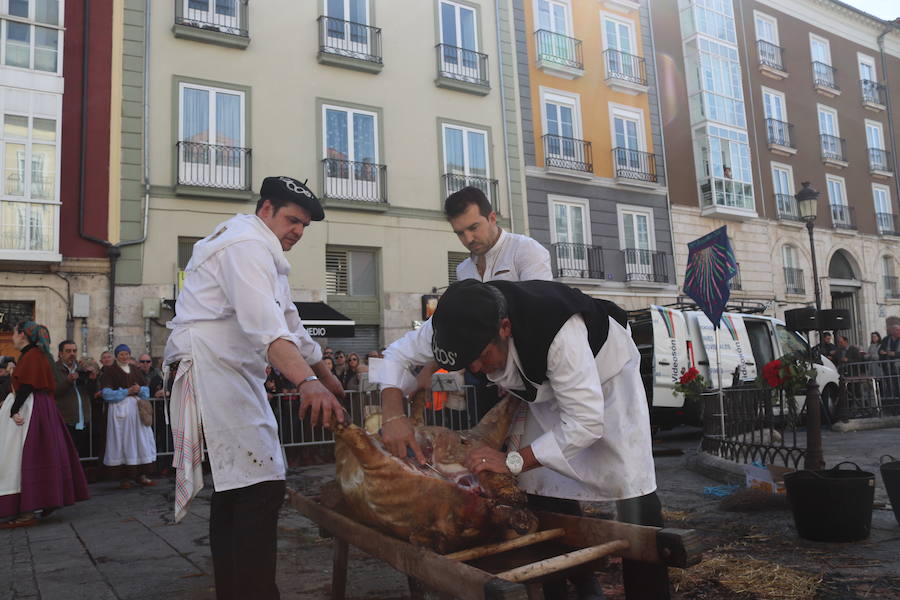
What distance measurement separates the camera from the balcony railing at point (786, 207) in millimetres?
25936

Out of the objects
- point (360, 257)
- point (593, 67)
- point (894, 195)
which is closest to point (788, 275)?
point (894, 195)

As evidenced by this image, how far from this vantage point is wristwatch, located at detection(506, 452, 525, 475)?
2490 mm

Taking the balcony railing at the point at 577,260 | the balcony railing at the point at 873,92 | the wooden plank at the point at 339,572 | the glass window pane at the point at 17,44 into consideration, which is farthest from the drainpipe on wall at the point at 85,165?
the balcony railing at the point at 873,92

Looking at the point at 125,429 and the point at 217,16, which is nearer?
the point at 125,429

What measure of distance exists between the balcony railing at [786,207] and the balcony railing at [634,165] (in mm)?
6276

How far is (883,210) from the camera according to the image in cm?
2986

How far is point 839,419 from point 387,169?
11.9m

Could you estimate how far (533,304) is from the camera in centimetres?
247

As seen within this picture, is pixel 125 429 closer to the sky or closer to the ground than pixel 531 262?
closer to the ground

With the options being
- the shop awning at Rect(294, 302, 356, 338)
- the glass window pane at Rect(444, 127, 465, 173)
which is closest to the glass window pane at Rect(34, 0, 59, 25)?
the shop awning at Rect(294, 302, 356, 338)

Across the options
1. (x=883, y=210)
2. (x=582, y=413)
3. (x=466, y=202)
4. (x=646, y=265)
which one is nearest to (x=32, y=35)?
(x=466, y=202)

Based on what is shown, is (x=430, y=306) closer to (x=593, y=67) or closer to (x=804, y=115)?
(x=593, y=67)

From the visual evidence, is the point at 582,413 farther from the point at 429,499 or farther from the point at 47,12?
the point at 47,12

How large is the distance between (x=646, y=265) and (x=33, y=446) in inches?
745
